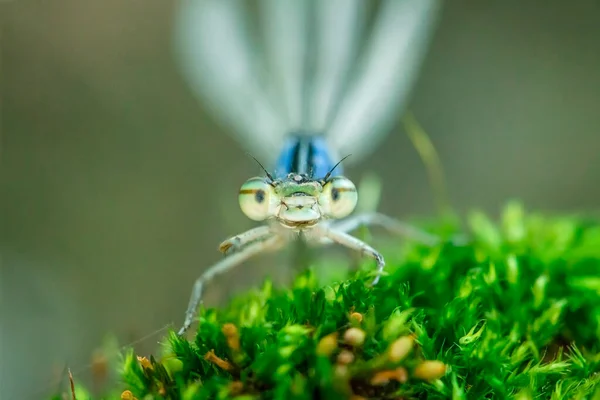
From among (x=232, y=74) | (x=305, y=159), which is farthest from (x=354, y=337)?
(x=232, y=74)

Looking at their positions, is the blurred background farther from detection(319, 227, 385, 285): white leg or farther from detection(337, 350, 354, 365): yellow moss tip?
detection(337, 350, 354, 365): yellow moss tip

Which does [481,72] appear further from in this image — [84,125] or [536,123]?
[84,125]

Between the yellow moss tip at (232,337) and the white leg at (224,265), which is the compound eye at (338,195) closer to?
the white leg at (224,265)

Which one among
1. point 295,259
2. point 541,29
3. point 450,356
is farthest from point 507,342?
point 541,29

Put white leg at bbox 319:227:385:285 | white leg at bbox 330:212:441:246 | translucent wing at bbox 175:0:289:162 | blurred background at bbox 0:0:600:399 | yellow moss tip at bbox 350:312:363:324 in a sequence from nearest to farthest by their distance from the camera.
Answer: yellow moss tip at bbox 350:312:363:324
white leg at bbox 319:227:385:285
white leg at bbox 330:212:441:246
translucent wing at bbox 175:0:289:162
blurred background at bbox 0:0:600:399

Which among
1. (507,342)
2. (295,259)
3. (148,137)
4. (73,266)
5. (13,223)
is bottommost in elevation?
(507,342)

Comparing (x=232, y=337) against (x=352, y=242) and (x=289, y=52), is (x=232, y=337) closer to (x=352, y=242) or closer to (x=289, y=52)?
(x=352, y=242)

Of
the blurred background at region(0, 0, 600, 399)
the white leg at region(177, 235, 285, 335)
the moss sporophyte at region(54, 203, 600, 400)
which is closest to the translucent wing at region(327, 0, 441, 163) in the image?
the white leg at region(177, 235, 285, 335)
